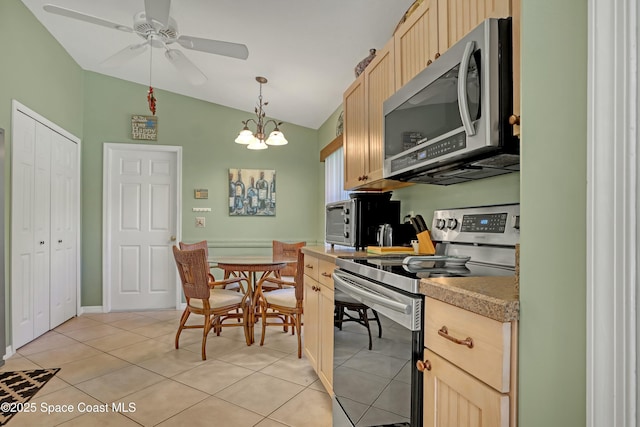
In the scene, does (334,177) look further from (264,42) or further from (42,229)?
(42,229)

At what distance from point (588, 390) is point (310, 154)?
467cm

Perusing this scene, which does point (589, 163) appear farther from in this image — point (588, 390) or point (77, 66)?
point (77, 66)

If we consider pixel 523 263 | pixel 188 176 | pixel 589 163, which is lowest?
pixel 523 263

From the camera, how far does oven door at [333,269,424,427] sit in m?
1.19

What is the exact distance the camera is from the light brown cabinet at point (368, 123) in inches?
86.9

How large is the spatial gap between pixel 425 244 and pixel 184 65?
2223mm

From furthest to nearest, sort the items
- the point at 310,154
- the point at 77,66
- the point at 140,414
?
the point at 310,154
the point at 77,66
the point at 140,414

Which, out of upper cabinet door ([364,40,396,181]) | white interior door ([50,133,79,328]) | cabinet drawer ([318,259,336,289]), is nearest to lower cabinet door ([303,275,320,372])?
cabinet drawer ([318,259,336,289])

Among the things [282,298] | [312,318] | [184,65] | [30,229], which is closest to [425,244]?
[312,318]

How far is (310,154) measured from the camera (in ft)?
16.8

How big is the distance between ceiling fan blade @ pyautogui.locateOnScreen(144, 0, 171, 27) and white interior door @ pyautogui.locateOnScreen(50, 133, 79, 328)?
2.22m

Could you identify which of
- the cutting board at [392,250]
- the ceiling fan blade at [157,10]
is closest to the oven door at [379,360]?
the cutting board at [392,250]

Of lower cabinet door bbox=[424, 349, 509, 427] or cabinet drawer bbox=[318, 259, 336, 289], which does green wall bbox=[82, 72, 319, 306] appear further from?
lower cabinet door bbox=[424, 349, 509, 427]

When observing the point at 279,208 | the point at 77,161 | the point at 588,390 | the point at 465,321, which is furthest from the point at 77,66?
the point at 588,390
